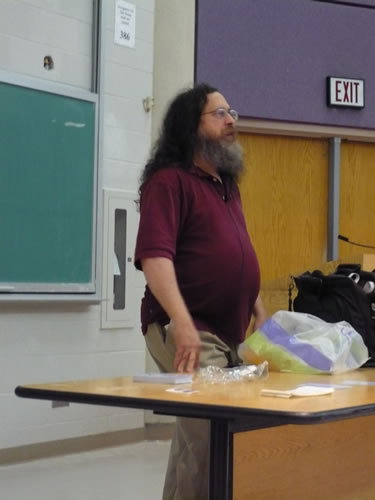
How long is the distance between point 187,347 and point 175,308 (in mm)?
114

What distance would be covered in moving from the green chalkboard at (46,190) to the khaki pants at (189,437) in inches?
72.9

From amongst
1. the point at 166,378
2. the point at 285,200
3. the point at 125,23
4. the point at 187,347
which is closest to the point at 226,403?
the point at 166,378

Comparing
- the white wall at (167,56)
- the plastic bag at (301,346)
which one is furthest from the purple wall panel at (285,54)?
the plastic bag at (301,346)

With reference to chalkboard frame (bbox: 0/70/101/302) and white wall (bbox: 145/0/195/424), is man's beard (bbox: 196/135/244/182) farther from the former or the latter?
white wall (bbox: 145/0/195/424)

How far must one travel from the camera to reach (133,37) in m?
5.19

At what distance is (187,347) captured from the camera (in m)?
2.48

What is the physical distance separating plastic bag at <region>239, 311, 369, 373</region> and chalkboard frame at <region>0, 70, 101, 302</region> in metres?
1.99

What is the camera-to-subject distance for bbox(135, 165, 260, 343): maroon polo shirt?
2666 millimetres

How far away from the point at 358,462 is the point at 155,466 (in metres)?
1.75

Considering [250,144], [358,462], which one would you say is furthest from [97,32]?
[358,462]

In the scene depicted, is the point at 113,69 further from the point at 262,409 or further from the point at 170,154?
the point at 262,409

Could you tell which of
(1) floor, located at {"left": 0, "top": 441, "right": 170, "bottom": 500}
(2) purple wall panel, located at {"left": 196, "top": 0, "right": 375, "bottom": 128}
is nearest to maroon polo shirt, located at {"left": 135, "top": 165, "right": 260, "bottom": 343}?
(1) floor, located at {"left": 0, "top": 441, "right": 170, "bottom": 500}

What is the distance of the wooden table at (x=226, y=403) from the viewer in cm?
177

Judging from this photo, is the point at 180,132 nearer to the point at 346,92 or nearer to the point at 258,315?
the point at 258,315
